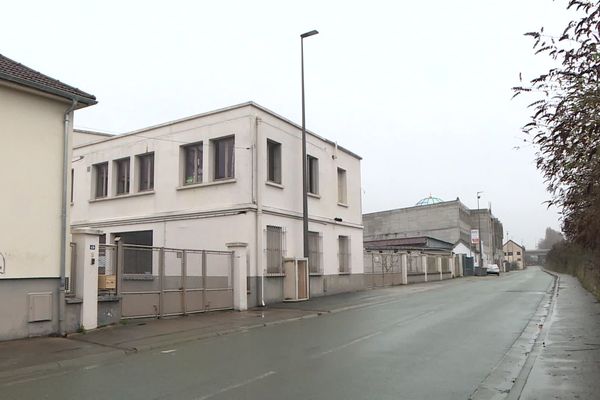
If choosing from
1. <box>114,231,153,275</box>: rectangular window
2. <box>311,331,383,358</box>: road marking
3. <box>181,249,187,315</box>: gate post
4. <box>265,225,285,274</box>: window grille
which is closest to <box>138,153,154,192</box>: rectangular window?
<box>265,225,285,274</box>: window grille

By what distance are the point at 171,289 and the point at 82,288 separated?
361 cm

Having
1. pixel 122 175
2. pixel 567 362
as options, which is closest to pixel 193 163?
pixel 122 175

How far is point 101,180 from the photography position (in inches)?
1038

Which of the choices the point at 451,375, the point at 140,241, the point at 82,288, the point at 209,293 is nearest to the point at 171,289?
the point at 209,293

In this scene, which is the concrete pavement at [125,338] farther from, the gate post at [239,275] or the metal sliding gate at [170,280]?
the gate post at [239,275]

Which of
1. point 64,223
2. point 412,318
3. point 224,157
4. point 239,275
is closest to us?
point 64,223

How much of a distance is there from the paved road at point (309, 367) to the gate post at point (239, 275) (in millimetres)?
4690

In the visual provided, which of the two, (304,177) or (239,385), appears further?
(304,177)

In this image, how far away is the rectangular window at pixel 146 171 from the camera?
2402cm

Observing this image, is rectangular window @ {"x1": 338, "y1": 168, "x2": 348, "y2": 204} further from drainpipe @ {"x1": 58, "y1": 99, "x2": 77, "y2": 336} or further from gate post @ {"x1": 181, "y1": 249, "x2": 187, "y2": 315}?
drainpipe @ {"x1": 58, "y1": 99, "x2": 77, "y2": 336}

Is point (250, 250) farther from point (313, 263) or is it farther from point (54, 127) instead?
point (54, 127)

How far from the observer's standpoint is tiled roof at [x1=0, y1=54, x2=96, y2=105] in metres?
12.1

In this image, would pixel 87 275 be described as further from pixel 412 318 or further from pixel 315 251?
pixel 315 251

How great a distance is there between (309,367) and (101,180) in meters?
20.6
